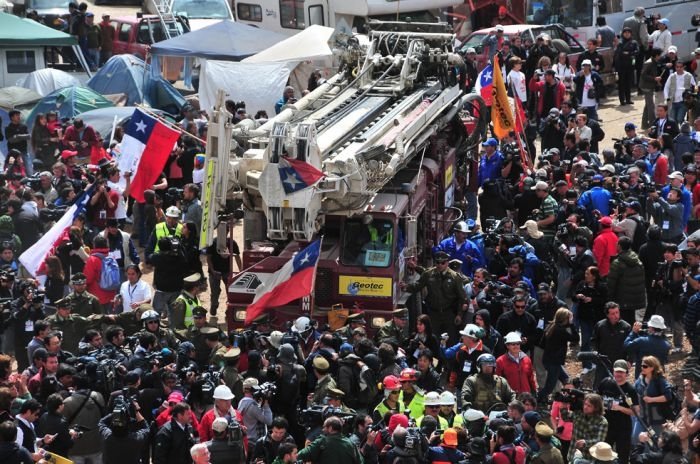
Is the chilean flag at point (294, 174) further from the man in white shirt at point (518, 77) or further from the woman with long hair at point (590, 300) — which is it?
the man in white shirt at point (518, 77)

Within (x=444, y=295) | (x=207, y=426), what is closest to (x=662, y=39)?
(x=444, y=295)

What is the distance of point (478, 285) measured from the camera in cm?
1945

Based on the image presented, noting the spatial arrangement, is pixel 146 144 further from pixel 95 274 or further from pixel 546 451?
pixel 546 451

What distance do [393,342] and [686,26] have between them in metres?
20.4

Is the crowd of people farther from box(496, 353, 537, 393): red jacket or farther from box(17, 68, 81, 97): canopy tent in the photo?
box(17, 68, 81, 97): canopy tent

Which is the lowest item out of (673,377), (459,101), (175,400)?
(673,377)

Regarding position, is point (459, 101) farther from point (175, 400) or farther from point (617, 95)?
point (617, 95)

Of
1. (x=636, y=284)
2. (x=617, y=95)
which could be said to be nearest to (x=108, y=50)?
(x=617, y=95)

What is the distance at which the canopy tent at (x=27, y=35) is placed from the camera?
33312 mm

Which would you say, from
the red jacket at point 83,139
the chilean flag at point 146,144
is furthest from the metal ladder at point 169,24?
the chilean flag at point 146,144

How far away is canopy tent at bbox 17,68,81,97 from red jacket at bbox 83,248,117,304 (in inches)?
488

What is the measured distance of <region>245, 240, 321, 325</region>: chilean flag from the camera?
18359 mm

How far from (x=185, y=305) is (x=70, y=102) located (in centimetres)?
1280

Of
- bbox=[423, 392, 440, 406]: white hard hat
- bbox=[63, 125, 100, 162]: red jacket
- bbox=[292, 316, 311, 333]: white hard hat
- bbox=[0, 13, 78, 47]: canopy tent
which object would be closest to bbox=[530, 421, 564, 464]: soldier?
bbox=[423, 392, 440, 406]: white hard hat
